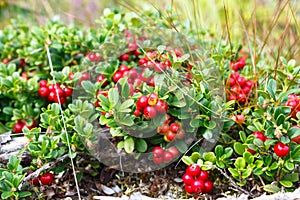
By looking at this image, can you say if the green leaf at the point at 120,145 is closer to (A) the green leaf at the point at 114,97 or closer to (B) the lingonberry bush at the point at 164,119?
(B) the lingonberry bush at the point at 164,119

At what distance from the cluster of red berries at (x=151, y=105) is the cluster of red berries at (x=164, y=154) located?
21 centimetres

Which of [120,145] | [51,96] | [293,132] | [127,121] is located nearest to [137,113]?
[127,121]

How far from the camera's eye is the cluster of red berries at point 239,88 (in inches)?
90.7

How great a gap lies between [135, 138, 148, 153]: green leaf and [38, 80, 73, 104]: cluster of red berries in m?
0.61

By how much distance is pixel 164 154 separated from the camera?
2121 mm

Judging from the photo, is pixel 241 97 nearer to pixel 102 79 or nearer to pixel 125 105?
pixel 125 105

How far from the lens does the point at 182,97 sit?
6.73 feet

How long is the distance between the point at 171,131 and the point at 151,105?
20 cm

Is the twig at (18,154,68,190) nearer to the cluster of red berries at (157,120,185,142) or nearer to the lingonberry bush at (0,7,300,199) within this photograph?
the lingonberry bush at (0,7,300,199)

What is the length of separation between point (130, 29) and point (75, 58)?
1.51 feet

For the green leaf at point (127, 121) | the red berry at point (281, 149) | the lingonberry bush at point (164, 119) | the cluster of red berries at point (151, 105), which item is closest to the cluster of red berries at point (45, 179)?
the lingonberry bush at point (164, 119)

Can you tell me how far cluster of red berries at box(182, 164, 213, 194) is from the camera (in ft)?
6.53

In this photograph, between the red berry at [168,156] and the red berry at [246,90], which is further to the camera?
the red berry at [246,90]

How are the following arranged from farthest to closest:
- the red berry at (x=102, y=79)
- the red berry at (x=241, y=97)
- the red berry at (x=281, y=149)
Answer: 1. the red berry at (x=102, y=79)
2. the red berry at (x=241, y=97)
3. the red berry at (x=281, y=149)
